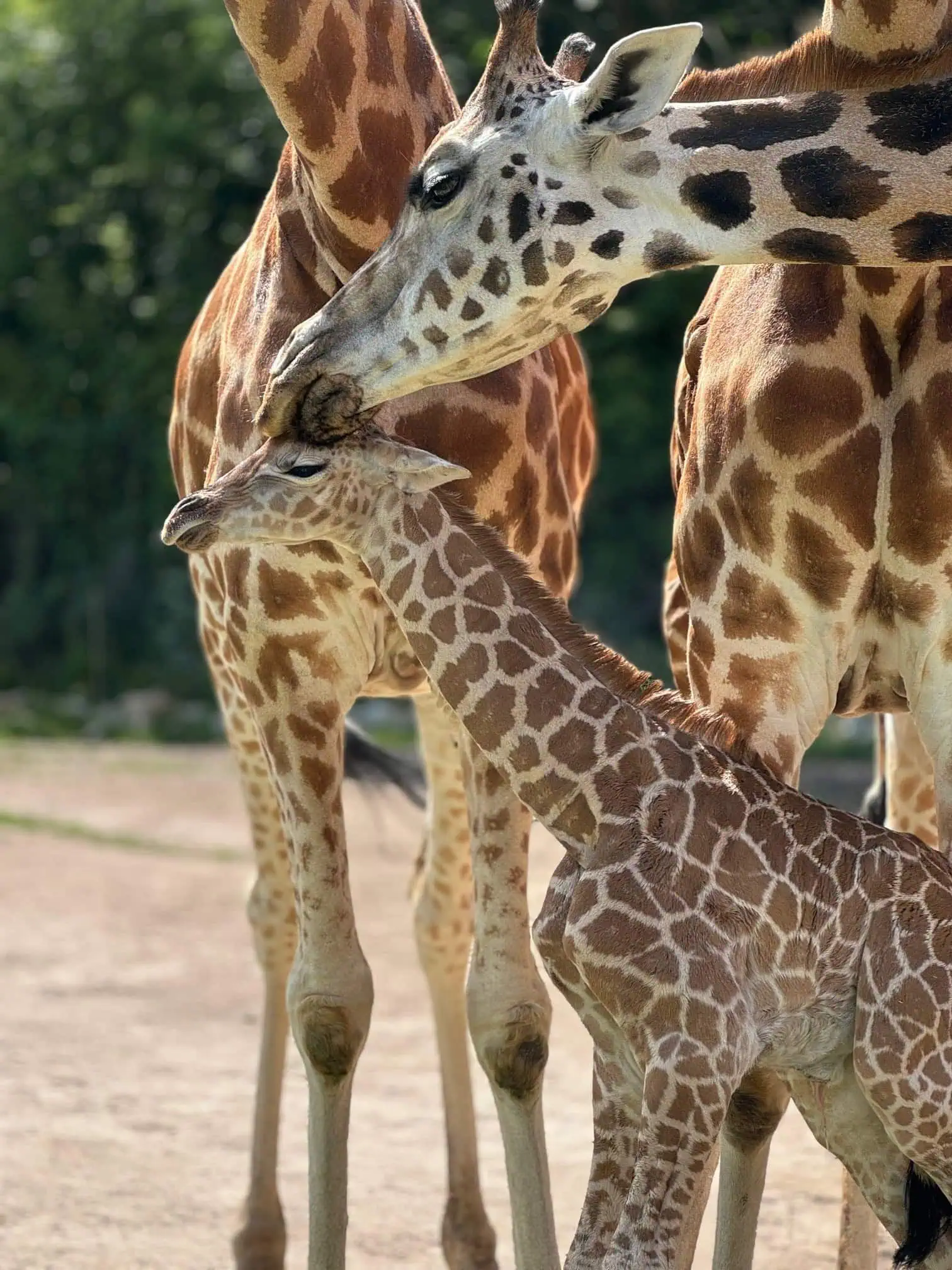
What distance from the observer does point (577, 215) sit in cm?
349

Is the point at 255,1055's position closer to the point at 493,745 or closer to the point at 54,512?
the point at 493,745

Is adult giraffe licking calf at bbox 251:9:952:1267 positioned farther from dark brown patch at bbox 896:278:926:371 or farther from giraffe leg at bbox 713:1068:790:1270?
giraffe leg at bbox 713:1068:790:1270

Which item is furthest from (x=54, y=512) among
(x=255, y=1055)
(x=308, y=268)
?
(x=308, y=268)

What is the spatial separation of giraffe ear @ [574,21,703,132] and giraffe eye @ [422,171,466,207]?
0.27 m

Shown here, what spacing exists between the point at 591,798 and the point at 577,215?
109 cm

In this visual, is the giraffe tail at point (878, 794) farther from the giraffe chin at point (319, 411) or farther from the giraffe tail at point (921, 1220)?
the giraffe chin at point (319, 411)

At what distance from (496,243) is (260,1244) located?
2951 mm

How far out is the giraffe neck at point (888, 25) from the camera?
3.44 metres

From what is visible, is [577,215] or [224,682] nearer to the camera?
[577,215]

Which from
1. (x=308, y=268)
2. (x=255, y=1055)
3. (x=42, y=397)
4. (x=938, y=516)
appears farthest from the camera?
(x=42, y=397)

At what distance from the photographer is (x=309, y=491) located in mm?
3682

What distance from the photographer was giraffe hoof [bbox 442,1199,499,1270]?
5137 millimetres

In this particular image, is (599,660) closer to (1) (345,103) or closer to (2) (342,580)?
(2) (342,580)

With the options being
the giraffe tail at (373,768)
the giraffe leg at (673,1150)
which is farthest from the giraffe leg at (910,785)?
the giraffe tail at (373,768)
